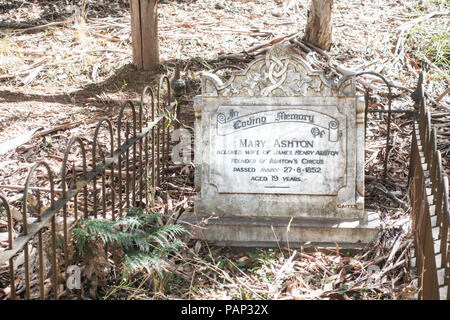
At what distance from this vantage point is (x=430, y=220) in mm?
3734

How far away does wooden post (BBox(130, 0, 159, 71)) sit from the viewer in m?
8.38

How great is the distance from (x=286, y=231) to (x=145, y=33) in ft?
14.8

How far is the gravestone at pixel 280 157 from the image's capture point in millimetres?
5059

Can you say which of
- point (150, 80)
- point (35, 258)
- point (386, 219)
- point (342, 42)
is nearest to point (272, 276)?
point (386, 219)

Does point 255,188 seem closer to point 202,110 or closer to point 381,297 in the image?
point 202,110

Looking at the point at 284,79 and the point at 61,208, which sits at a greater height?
the point at 284,79

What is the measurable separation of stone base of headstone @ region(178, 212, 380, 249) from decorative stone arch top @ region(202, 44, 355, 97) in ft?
3.64

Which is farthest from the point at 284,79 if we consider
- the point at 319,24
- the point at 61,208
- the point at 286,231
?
the point at 319,24

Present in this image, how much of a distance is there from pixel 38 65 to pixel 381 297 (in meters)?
6.89

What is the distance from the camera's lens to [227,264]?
473 centimetres

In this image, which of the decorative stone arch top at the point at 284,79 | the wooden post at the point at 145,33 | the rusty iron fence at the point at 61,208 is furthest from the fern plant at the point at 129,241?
the wooden post at the point at 145,33

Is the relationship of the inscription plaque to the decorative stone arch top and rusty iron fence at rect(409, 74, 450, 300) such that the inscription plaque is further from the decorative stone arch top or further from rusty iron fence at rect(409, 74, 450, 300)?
rusty iron fence at rect(409, 74, 450, 300)

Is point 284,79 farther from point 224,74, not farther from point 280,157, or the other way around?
point 224,74

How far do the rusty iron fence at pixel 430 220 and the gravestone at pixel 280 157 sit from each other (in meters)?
0.51
